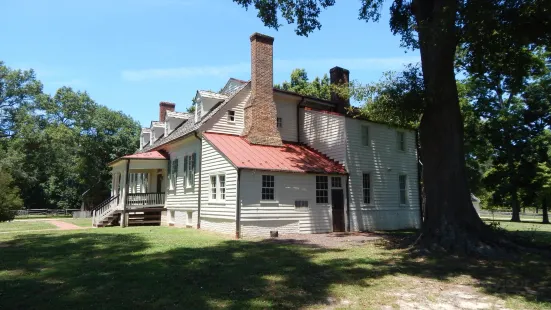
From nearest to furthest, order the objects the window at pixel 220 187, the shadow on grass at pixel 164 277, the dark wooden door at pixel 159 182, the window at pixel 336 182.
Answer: the shadow on grass at pixel 164 277, the window at pixel 220 187, the window at pixel 336 182, the dark wooden door at pixel 159 182

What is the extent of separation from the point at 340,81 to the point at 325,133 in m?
4.13

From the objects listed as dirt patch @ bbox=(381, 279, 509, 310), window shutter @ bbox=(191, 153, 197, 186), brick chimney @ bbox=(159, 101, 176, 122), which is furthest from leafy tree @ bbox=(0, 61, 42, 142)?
dirt patch @ bbox=(381, 279, 509, 310)

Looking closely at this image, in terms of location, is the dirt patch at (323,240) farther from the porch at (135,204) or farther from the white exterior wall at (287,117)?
the porch at (135,204)

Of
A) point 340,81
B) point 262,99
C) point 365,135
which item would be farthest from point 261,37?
point 365,135

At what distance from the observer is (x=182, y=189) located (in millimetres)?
21812

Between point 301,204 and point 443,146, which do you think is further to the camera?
point 301,204

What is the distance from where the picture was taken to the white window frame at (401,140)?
73.4 feet

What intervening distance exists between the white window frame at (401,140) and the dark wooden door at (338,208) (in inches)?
236

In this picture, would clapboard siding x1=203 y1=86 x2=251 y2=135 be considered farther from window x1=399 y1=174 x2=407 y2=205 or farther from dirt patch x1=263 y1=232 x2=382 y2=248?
window x1=399 y1=174 x2=407 y2=205

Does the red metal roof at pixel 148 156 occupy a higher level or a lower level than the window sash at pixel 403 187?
higher

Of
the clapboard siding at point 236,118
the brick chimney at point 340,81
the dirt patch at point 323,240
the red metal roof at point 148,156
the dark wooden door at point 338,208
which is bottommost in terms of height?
the dirt patch at point 323,240

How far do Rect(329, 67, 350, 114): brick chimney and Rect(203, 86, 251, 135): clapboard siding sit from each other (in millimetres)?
5685

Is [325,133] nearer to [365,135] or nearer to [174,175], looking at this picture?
[365,135]

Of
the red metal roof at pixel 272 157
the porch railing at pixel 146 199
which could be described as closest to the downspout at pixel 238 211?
the red metal roof at pixel 272 157
